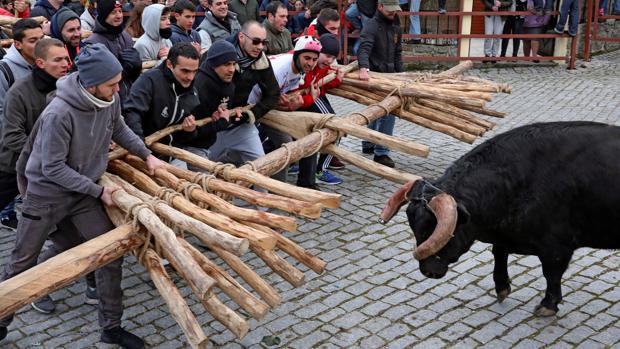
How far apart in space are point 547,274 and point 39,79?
3.95 meters

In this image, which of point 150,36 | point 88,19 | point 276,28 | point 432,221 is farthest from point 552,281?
point 88,19

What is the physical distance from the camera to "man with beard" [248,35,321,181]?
266 inches

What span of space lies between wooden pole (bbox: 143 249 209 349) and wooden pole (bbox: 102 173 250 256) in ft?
0.95

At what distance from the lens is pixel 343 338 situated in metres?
4.76

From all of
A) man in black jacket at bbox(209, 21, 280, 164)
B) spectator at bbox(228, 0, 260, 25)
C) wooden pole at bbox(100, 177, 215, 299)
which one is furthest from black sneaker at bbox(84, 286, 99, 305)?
spectator at bbox(228, 0, 260, 25)

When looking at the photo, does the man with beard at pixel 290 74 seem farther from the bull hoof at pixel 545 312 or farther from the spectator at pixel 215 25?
the bull hoof at pixel 545 312

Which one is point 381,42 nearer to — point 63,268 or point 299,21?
point 63,268

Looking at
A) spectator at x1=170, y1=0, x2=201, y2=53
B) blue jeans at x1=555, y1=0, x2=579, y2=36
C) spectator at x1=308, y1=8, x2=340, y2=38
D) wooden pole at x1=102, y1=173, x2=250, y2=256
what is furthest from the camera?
blue jeans at x1=555, y1=0, x2=579, y2=36

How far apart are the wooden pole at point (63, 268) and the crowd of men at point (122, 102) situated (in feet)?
1.16

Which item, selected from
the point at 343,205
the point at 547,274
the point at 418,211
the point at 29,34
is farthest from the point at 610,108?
the point at 29,34

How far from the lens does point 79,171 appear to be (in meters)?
4.55

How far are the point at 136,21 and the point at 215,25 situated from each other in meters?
1.00

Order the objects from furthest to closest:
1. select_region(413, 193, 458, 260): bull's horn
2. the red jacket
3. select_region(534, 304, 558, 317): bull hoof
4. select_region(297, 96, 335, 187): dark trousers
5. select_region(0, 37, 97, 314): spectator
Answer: select_region(297, 96, 335, 187): dark trousers → the red jacket → select_region(0, 37, 97, 314): spectator → select_region(534, 304, 558, 317): bull hoof → select_region(413, 193, 458, 260): bull's horn

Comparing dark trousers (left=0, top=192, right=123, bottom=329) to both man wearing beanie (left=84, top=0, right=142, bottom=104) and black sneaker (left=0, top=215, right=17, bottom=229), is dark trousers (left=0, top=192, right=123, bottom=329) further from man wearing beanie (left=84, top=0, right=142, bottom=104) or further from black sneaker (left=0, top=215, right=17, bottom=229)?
man wearing beanie (left=84, top=0, right=142, bottom=104)
